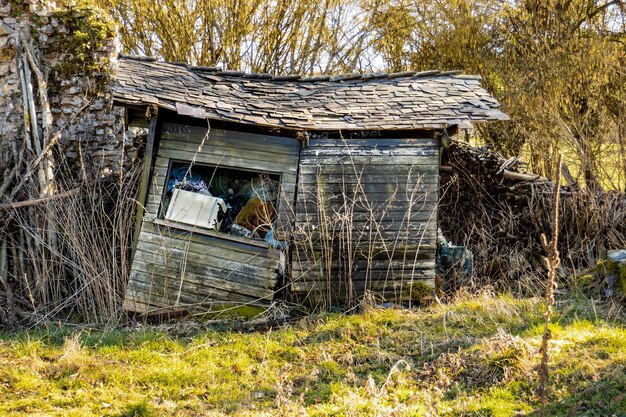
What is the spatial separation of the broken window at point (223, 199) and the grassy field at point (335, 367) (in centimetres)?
144

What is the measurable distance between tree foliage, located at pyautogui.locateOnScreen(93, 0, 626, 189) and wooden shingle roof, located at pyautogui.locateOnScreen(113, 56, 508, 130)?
11.8 ft

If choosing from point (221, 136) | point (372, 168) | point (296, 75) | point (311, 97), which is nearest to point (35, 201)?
point (221, 136)

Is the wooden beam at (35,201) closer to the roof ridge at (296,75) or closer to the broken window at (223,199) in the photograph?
the broken window at (223,199)

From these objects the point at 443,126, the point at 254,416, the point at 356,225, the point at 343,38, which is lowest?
the point at 254,416

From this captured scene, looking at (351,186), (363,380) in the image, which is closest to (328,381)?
(363,380)

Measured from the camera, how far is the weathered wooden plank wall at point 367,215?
8688 mm

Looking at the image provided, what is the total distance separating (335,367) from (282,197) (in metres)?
2.81

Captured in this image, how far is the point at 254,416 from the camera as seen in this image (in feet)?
18.5

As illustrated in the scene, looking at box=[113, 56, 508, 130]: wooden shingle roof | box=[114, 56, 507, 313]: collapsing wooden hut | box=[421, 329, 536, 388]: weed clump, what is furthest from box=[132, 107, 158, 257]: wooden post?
box=[421, 329, 536, 388]: weed clump

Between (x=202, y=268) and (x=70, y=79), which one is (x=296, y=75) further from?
(x=202, y=268)

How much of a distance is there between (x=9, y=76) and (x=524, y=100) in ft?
31.4

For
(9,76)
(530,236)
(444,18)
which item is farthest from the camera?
(444,18)

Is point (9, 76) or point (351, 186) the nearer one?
point (351, 186)

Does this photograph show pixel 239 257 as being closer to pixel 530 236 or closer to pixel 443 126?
pixel 443 126
